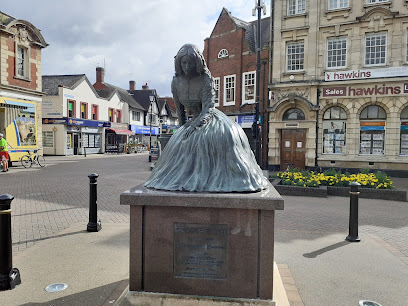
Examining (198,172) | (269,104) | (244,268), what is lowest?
(244,268)

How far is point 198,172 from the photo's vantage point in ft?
10.4

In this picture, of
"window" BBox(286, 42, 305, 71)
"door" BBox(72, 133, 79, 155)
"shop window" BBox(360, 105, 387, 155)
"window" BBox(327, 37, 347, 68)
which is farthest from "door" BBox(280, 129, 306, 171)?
"door" BBox(72, 133, 79, 155)

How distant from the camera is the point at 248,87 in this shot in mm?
22859

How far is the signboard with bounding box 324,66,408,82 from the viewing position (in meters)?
16.0

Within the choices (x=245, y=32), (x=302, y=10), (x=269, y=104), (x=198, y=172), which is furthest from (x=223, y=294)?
(x=245, y=32)

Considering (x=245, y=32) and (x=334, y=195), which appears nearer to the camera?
(x=334, y=195)

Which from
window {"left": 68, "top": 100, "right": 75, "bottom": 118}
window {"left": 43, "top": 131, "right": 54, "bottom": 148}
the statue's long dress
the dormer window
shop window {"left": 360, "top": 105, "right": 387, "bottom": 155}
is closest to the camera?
the statue's long dress

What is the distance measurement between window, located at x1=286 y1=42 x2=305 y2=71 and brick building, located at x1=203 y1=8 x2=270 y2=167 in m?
2.60

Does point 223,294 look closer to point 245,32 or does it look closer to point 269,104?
point 269,104

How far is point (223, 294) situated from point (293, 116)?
16913mm

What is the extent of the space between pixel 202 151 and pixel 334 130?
16277 millimetres

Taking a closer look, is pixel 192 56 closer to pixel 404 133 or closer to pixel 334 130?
pixel 334 130

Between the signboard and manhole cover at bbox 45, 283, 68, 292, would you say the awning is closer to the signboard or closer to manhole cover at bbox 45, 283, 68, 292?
the signboard

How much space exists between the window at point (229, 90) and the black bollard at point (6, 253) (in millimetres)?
21067
